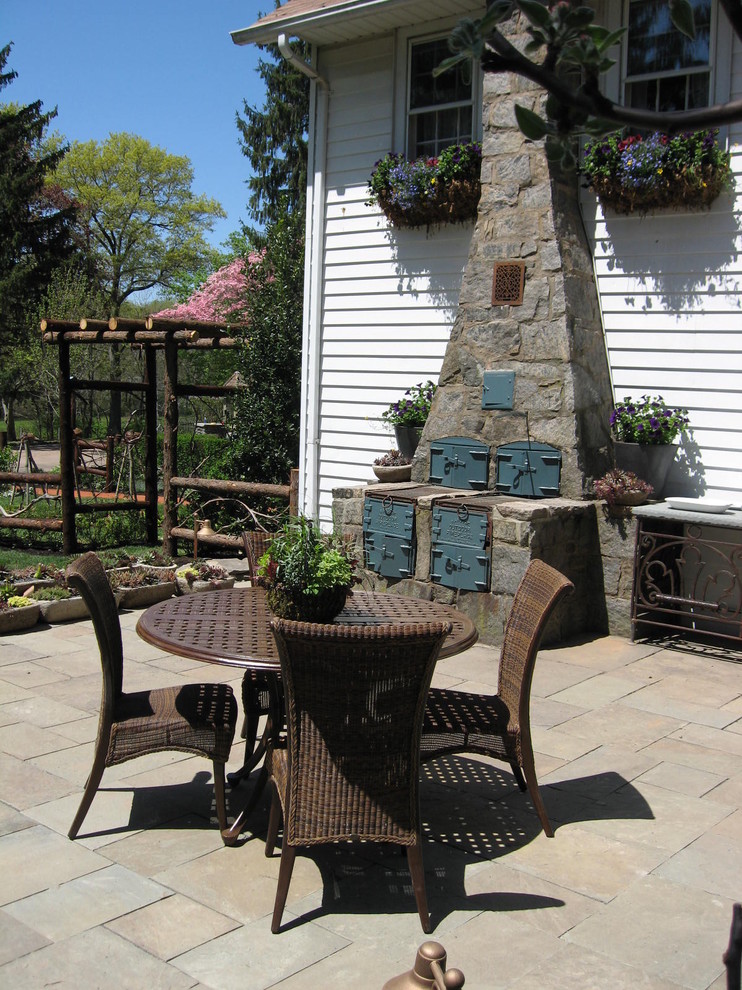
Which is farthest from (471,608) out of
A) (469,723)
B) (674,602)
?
(469,723)

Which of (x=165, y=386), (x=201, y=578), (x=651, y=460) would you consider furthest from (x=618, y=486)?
(x=165, y=386)

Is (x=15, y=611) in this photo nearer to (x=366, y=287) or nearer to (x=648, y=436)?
(x=366, y=287)

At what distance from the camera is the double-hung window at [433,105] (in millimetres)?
8000

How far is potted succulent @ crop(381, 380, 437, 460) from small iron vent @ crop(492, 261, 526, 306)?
3.64 feet

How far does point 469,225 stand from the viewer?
784 centimetres

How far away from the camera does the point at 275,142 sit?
921 inches

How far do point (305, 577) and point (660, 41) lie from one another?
563cm

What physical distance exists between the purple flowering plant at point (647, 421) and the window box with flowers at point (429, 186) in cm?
213

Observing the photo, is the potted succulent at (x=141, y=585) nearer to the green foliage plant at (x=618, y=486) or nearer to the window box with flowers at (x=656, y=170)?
the green foliage plant at (x=618, y=486)

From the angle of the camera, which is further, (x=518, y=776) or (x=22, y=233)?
(x=22, y=233)

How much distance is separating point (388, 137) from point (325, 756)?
22.3 ft

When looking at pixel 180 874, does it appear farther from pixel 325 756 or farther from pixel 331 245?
pixel 331 245

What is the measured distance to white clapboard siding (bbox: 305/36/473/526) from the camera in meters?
8.12

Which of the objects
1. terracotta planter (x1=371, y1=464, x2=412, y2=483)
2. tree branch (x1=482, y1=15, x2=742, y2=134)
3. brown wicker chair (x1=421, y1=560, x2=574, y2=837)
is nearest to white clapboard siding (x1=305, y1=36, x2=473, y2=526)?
terracotta planter (x1=371, y1=464, x2=412, y2=483)
